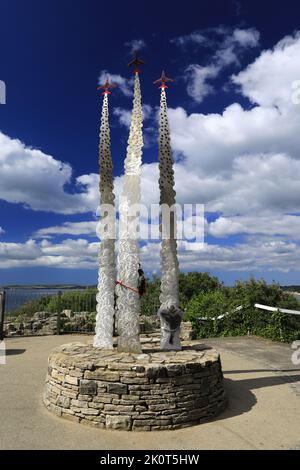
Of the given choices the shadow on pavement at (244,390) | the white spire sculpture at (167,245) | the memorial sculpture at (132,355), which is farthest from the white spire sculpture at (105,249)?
the shadow on pavement at (244,390)

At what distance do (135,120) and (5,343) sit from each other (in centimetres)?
855

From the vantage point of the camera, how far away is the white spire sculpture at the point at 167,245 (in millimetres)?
7715

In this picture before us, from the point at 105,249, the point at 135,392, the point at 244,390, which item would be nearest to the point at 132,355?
the point at 135,392

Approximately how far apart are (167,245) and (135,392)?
3176mm

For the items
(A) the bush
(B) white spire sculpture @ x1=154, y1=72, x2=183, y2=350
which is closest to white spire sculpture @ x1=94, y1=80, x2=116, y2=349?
(B) white spire sculpture @ x1=154, y1=72, x2=183, y2=350

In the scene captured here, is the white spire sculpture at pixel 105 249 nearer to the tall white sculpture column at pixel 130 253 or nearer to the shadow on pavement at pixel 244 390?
the tall white sculpture column at pixel 130 253

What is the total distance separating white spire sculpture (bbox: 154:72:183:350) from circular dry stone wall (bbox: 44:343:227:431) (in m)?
1.33

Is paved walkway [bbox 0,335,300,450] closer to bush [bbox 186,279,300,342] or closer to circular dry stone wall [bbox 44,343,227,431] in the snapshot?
circular dry stone wall [bbox 44,343,227,431]

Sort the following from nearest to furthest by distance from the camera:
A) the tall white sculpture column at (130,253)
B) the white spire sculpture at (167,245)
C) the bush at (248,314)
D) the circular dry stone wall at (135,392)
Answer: the circular dry stone wall at (135,392) < the tall white sculpture column at (130,253) < the white spire sculpture at (167,245) < the bush at (248,314)

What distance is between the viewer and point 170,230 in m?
8.00

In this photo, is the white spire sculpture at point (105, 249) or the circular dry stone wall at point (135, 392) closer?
the circular dry stone wall at point (135, 392)

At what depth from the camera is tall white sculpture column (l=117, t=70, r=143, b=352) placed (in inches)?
280

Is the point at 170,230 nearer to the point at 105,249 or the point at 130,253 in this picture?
the point at 130,253
